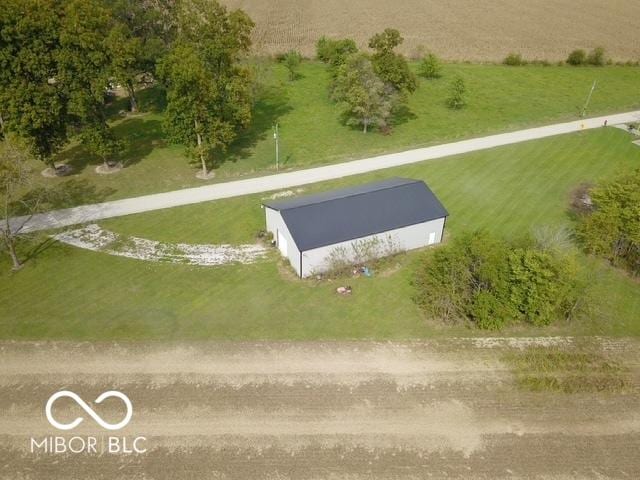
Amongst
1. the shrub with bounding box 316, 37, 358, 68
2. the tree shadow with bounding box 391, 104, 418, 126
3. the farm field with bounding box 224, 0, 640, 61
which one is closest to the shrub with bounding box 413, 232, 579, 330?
the tree shadow with bounding box 391, 104, 418, 126

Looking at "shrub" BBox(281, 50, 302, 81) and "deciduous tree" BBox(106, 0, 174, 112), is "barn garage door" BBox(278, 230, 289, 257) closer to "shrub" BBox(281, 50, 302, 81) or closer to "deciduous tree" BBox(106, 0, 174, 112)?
"deciduous tree" BBox(106, 0, 174, 112)

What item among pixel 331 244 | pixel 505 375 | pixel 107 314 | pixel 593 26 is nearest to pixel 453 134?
pixel 331 244

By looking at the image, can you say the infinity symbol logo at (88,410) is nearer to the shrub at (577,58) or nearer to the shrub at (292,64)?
the shrub at (292,64)

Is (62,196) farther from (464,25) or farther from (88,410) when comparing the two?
(464,25)

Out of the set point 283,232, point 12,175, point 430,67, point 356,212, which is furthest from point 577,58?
point 12,175

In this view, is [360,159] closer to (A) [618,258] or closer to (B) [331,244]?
(B) [331,244]
